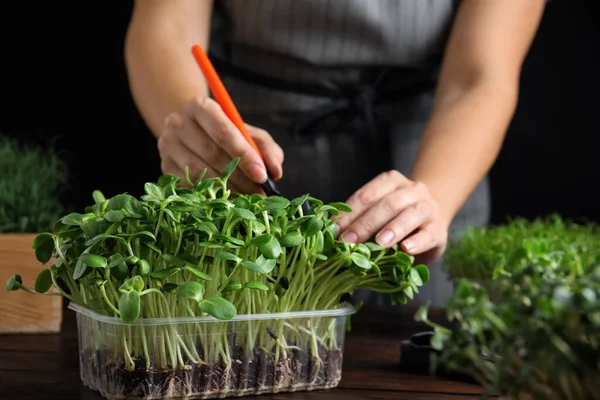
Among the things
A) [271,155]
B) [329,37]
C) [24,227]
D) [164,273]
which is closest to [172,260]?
[164,273]

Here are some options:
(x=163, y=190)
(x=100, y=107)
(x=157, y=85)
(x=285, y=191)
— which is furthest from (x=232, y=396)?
(x=100, y=107)

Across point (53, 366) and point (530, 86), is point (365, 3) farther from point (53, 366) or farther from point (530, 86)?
point (530, 86)

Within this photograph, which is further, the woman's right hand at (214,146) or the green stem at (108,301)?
the woman's right hand at (214,146)

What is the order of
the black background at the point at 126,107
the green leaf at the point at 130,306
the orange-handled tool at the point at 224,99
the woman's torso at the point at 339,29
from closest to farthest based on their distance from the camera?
1. the green leaf at the point at 130,306
2. the orange-handled tool at the point at 224,99
3. the woman's torso at the point at 339,29
4. the black background at the point at 126,107

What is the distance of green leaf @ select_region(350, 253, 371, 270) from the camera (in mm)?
643

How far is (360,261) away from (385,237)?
4.9 inches

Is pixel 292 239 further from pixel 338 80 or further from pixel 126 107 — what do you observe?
pixel 126 107

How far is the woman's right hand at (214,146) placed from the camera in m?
0.87

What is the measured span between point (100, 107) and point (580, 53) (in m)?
1.53

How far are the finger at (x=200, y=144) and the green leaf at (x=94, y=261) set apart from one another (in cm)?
35

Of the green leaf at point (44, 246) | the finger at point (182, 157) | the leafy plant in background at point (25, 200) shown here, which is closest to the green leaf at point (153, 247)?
the green leaf at point (44, 246)

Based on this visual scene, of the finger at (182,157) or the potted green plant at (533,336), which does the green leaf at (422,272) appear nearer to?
the potted green plant at (533,336)

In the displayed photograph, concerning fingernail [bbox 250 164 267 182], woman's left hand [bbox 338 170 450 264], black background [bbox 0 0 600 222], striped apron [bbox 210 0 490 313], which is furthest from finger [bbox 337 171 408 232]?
black background [bbox 0 0 600 222]

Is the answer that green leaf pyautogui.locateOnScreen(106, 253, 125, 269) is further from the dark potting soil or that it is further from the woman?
the woman
